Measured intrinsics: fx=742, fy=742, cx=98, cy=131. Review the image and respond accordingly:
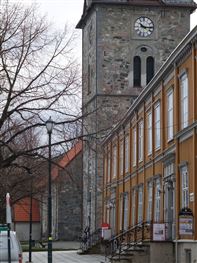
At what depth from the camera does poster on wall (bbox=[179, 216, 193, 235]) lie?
1093 inches

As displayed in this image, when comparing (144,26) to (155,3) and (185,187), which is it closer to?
(155,3)

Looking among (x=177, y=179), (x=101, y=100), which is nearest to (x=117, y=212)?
(x=101, y=100)

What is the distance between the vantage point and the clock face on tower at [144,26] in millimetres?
64750

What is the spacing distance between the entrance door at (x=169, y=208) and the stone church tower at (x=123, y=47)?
2807 cm

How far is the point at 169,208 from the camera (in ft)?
108

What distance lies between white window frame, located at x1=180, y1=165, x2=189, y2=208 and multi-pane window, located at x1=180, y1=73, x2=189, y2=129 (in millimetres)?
1775

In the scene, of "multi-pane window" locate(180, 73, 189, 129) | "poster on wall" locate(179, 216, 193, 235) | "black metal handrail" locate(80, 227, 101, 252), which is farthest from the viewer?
"black metal handrail" locate(80, 227, 101, 252)

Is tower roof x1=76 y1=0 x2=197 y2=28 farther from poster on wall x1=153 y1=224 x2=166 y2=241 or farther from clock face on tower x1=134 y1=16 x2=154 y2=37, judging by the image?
poster on wall x1=153 y1=224 x2=166 y2=241

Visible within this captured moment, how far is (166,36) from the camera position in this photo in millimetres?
65375

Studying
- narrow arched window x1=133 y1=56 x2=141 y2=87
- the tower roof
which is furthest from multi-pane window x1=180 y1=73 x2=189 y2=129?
the tower roof

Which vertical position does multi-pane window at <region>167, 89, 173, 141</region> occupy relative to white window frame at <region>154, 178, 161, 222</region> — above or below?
above

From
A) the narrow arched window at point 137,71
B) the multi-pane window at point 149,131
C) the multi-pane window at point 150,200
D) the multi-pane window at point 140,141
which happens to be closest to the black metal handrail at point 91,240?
the multi-pane window at point 140,141

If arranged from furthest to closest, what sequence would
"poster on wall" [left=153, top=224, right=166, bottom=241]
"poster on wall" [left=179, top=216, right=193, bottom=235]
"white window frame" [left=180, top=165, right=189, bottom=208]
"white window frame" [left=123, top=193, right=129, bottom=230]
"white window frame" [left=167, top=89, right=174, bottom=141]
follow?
"white window frame" [left=123, top=193, right=129, bottom=230], "white window frame" [left=167, top=89, right=174, bottom=141], "poster on wall" [left=153, top=224, right=166, bottom=241], "white window frame" [left=180, top=165, right=189, bottom=208], "poster on wall" [left=179, top=216, right=193, bottom=235]

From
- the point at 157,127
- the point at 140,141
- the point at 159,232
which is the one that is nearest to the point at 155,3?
the point at 140,141
